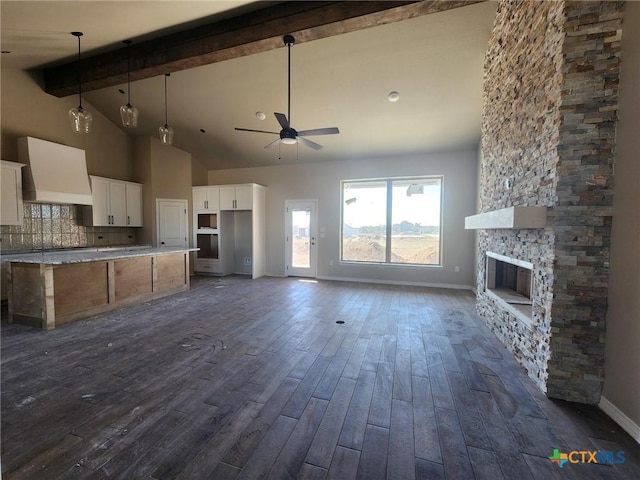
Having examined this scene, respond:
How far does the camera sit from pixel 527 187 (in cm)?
255

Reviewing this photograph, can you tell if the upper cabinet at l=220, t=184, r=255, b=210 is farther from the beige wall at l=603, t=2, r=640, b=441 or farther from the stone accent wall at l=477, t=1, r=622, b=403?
the beige wall at l=603, t=2, r=640, b=441

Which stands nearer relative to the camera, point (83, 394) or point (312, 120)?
point (83, 394)

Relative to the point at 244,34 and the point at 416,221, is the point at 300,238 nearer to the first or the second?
the point at 416,221

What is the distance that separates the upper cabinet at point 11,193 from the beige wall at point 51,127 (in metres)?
0.39

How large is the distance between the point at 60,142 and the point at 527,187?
24.8 ft

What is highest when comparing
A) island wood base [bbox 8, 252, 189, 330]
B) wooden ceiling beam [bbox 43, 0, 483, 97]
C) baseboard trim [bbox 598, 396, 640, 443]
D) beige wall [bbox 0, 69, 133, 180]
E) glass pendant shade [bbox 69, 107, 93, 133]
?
wooden ceiling beam [bbox 43, 0, 483, 97]

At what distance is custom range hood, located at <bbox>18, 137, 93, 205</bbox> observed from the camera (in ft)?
14.5

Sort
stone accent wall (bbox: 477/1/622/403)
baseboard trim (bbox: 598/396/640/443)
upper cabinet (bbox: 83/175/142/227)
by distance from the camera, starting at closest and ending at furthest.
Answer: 1. baseboard trim (bbox: 598/396/640/443)
2. stone accent wall (bbox: 477/1/622/403)
3. upper cabinet (bbox: 83/175/142/227)

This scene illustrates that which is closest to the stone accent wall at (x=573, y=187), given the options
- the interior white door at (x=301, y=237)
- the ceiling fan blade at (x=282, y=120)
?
the ceiling fan blade at (x=282, y=120)

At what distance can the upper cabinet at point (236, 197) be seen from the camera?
22.2 ft

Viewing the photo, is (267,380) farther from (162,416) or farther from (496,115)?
(496,115)

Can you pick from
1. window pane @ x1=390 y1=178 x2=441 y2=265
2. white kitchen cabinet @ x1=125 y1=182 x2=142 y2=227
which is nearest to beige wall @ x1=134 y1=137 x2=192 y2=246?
white kitchen cabinet @ x1=125 y1=182 x2=142 y2=227

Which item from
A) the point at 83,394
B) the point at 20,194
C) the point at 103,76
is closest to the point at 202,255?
the point at 20,194

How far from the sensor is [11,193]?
4.20 meters
